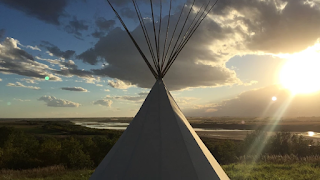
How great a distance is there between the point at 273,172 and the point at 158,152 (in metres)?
8.78

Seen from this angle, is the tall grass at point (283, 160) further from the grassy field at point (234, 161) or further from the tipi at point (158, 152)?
the tipi at point (158, 152)

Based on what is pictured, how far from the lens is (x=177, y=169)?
3873mm

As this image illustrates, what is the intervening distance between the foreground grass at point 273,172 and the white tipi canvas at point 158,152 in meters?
6.03

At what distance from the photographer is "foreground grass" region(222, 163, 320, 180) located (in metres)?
9.13

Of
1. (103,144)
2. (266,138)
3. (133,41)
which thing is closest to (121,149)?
(133,41)

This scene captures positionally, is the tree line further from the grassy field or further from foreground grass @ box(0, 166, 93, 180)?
foreground grass @ box(0, 166, 93, 180)

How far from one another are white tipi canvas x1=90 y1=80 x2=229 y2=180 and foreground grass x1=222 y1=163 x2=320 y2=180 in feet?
19.8

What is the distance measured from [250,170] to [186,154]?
818 cm

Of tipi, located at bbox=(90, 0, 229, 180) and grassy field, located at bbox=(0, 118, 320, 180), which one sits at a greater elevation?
tipi, located at bbox=(90, 0, 229, 180)

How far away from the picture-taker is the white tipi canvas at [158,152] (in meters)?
3.88

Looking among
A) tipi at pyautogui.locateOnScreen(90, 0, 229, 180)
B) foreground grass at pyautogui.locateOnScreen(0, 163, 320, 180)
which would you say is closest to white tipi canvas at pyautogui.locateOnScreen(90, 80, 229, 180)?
tipi at pyautogui.locateOnScreen(90, 0, 229, 180)

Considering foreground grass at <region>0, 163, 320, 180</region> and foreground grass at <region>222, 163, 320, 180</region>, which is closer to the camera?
foreground grass at <region>222, 163, 320, 180</region>

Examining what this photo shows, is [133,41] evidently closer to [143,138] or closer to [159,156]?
[143,138]

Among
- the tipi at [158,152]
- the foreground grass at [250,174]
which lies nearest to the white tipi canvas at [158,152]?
the tipi at [158,152]
